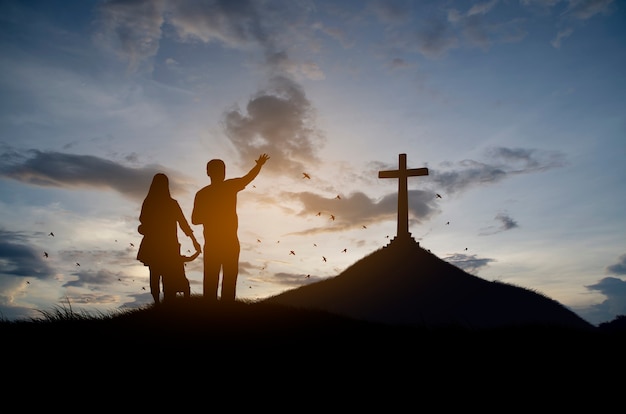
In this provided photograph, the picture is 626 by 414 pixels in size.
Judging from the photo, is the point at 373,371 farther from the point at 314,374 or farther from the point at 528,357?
the point at 528,357

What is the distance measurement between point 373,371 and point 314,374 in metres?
1.01

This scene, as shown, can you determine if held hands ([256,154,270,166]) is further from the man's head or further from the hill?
the hill

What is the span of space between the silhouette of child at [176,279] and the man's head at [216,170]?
5.96 feet

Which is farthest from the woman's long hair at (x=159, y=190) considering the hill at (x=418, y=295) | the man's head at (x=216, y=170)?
the hill at (x=418, y=295)

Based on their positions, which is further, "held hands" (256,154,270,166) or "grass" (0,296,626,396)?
"held hands" (256,154,270,166)

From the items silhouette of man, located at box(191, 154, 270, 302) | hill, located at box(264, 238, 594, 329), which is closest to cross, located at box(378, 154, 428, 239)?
hill, located at box(264, 238, 594, 329)

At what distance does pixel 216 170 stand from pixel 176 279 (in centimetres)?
278

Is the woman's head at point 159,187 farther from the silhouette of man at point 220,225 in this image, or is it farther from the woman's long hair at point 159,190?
the silhouette of man at point 220,225

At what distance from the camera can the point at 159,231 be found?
1180cm

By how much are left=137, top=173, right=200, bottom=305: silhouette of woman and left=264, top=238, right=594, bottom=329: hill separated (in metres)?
9.90

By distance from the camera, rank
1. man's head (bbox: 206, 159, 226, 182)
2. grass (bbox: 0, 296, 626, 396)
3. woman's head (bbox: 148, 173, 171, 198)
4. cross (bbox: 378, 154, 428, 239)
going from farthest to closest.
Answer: cross (bbox: 378, 154, 428, 239)
woman's head (bbox: 148, 173, 171, 198)
man's head (bbox: 206, 159, 226, 182)
grass (bbox: 0, 296, 626, 396)

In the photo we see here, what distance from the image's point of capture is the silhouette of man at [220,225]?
1152 centimetres

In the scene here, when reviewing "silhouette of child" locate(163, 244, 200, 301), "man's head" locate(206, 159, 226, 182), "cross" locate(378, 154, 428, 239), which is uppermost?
"cross" locate(378, 154, 428, 239)

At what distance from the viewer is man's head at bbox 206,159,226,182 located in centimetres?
1188
